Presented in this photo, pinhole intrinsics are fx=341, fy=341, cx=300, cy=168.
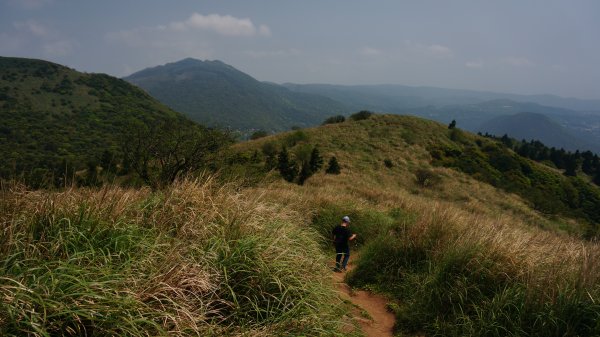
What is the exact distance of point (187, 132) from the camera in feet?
62.0

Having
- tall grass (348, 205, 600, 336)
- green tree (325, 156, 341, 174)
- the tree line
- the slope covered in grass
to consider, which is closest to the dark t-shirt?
the slope covered in grass

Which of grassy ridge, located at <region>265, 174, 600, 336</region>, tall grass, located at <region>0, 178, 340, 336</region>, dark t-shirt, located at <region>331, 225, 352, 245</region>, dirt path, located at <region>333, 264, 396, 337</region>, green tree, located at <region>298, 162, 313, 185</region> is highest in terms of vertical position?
tall grass, located at <region>0, 178, 340, 336</region>

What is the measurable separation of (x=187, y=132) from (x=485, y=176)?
3507 centimetres

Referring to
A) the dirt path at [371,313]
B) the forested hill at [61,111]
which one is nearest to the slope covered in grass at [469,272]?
the dirt path at [371,313]

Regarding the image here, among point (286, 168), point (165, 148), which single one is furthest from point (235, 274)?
point (286, 168)

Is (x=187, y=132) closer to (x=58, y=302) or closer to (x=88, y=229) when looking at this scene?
(x=88, y=229)

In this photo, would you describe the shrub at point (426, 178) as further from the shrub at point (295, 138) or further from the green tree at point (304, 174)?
the shrub at point (295, 138)

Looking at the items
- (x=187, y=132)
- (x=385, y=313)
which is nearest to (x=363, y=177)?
(x=187, y=132)

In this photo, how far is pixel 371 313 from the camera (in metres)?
5.38

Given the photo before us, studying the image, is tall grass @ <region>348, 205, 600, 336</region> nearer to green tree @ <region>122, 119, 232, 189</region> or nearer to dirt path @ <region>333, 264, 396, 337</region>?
dirt path @ <region>333, 264, 396, 337</region>

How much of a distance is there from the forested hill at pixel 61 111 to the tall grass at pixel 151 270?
50872 millimetres

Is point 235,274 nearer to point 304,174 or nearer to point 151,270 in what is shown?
point 151,270

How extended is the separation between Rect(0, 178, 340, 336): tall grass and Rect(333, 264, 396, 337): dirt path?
3.59 ft

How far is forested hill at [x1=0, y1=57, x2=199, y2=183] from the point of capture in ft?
220
